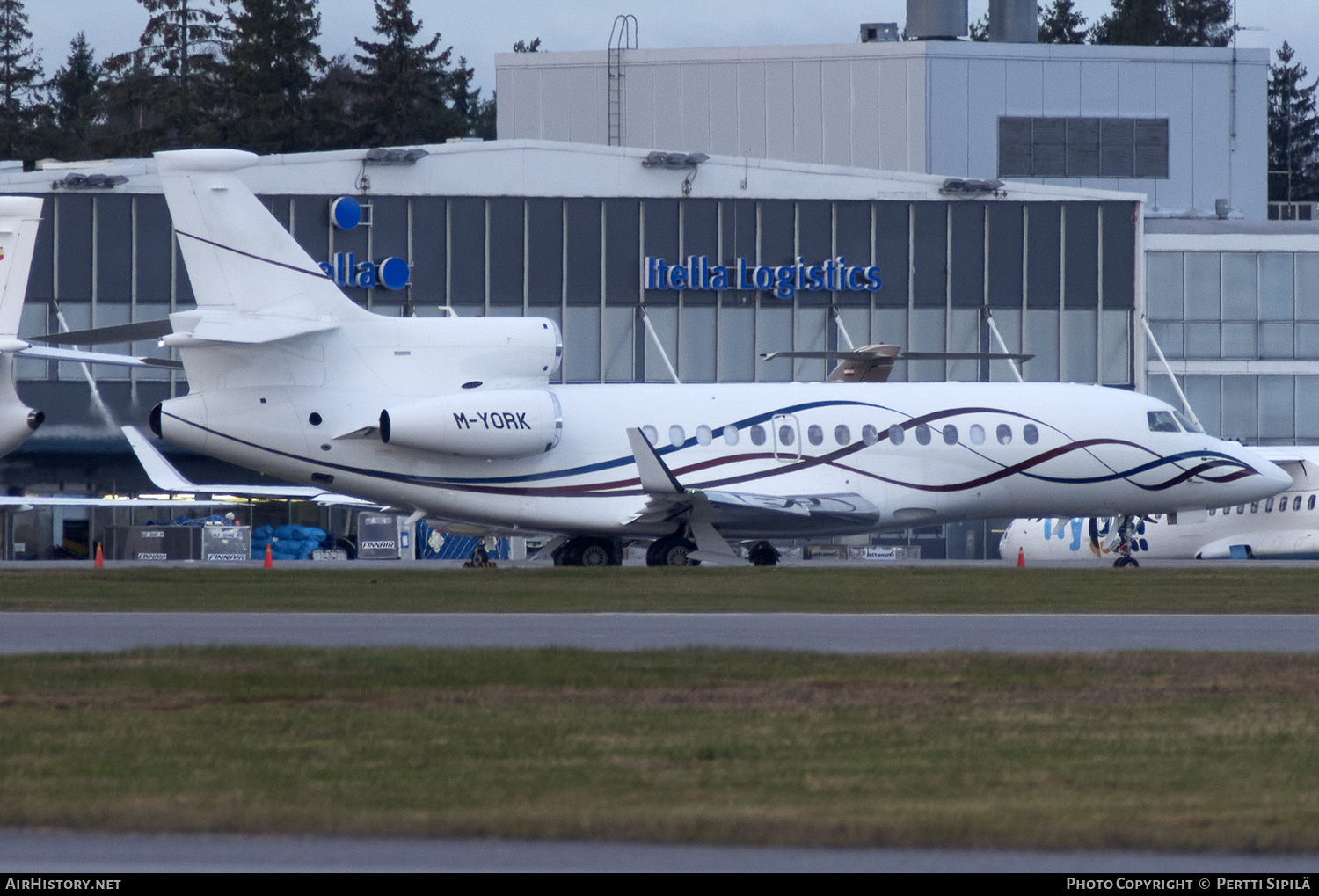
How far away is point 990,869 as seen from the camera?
7457 millimetres

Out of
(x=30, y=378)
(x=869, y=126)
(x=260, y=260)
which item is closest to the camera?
(x=260, y=260)

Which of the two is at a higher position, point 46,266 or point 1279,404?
point 46,266

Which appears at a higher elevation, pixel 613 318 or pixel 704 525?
pixel 613 318

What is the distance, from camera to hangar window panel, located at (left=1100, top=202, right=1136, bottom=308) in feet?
176

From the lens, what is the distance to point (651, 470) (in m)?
30.2

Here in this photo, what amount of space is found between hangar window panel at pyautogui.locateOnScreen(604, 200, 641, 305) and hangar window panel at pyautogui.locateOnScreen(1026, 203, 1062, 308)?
1185cm

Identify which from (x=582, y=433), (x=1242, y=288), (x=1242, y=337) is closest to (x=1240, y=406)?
(x=1242, y=337)

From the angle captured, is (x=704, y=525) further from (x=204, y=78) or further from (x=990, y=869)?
(x=204, y=78)

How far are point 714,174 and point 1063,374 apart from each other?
12.2m

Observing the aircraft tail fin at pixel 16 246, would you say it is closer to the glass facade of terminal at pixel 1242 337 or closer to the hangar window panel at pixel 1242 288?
the glass facade of terminal at pixel 1242 337

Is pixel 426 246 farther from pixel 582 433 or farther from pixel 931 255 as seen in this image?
pixel 582 433

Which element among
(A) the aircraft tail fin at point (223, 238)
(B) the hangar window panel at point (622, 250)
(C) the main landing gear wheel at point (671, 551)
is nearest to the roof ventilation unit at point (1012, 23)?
(B) the hangar window panel at point (622, 250)

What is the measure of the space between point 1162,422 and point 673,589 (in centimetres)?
1306

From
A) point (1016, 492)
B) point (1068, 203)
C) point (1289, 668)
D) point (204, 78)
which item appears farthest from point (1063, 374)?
point (204, 78)
